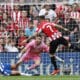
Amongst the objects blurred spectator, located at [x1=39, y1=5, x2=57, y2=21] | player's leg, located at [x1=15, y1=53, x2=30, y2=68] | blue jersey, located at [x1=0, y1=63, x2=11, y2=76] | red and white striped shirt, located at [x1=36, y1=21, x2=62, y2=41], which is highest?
blurred spectator, located at [x1=39, y1=5, x2=57, y2=21]

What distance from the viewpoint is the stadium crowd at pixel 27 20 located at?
1176 centimetres

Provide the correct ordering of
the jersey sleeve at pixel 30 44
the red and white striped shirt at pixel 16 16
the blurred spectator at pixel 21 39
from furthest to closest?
1. the blurred spectator at pixel 21 39
2. the jersey sleeve at pixel 30 44
3. the red and white striped shirt at pixel 16 16

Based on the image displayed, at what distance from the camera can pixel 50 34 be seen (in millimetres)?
11859

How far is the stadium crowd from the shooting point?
1176 centimetres

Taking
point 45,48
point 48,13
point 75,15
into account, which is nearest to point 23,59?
point 45,48

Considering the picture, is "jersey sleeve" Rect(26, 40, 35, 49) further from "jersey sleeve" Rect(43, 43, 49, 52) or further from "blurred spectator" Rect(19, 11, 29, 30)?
"blurred spectator" Rect(19, 11, 29, 30)

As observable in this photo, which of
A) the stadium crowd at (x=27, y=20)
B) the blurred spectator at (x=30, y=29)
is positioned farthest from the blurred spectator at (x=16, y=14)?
→ the blurred spectator at (x=30, y=29)

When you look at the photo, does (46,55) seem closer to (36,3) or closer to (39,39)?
(39,39)

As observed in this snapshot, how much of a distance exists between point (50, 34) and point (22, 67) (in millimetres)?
1237

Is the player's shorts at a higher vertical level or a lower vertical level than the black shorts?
lower

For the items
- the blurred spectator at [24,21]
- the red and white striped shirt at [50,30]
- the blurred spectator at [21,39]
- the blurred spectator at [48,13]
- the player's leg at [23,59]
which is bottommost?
the player's leg at [23,59]

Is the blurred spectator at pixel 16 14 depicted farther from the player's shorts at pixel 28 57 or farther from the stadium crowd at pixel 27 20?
the player's shorts at pixel 28 57

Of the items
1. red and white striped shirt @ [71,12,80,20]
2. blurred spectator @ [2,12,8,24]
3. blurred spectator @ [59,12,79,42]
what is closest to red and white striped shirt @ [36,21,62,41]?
blurred spectator @ [59,12,79,42]

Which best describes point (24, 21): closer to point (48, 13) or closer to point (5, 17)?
point (5, 17)
